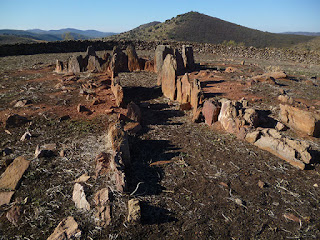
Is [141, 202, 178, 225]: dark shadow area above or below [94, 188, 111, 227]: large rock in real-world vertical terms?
below

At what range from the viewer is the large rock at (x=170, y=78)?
868 centimetres

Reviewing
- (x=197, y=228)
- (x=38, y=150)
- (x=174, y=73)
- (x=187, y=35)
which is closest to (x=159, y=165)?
(x=197, y=228)

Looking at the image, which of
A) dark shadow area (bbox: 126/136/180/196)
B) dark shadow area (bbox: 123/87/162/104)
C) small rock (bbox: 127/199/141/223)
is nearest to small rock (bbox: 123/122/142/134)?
dark shadow area (bbox: 126/136/180/196)

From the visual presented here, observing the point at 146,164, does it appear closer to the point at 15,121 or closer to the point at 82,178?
the point at 82,178

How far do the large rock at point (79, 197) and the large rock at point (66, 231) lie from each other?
0.98 feet

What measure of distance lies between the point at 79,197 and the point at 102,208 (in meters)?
0.51

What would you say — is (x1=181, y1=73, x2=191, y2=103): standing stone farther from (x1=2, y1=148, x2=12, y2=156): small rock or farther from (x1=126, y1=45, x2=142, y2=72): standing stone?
(x1=126, y1=45, x2=142, y2=72): standing stone

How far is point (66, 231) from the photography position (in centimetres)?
304

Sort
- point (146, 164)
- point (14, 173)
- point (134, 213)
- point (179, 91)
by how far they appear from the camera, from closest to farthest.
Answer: point (134, 213) < point (14, 173) < point (146, 164) < point (179, 91)

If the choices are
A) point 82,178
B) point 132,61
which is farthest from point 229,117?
point 132,61

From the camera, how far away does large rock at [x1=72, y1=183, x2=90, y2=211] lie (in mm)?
3471

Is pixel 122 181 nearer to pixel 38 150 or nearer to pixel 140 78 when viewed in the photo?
pixel 38 150

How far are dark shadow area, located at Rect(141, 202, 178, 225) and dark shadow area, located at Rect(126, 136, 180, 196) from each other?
0.34 meters

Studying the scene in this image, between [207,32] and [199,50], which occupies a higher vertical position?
[207,32]
